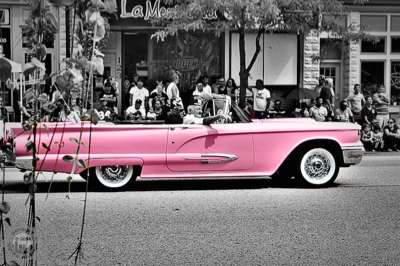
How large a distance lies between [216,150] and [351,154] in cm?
213

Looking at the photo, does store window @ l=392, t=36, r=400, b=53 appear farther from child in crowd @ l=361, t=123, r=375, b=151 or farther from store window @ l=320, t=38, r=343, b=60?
child in crowd @ l=361, t=123, r=375, b=151

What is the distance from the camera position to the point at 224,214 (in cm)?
922

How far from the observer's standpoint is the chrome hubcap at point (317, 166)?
39.0 ft

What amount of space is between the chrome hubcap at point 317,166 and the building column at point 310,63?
1281cm

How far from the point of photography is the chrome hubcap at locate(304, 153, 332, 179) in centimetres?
1188

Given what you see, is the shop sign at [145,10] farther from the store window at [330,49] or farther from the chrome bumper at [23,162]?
the chrome bumper at [23,162]

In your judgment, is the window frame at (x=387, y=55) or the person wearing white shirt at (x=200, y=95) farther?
the window frame at (x=387, y=55)

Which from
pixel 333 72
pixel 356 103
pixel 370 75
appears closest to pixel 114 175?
pixel 356 103

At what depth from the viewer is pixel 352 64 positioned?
81.6 feet

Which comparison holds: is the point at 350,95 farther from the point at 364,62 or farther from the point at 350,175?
the point at 350,175

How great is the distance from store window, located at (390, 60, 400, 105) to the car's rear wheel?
1583cm

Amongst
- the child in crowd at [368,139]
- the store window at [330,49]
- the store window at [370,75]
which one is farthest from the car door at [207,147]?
the store window at [370,75]

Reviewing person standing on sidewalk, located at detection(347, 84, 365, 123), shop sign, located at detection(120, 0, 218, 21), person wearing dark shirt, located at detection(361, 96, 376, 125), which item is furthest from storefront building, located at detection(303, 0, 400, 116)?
shop sign, located at detection(120, 0, 218, 21)

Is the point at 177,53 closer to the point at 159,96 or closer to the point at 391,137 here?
the point at 159,96
